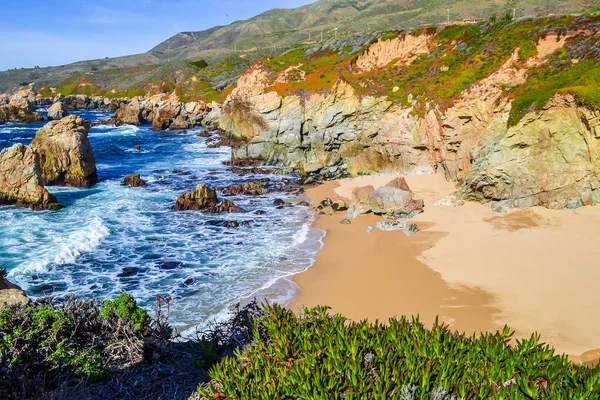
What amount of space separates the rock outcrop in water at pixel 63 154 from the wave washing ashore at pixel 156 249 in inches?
53.5

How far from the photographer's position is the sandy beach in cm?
1268

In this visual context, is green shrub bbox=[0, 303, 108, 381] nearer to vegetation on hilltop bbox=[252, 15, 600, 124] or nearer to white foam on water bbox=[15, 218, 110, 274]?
white foam on water bbox=[15, 218, 110, 274]

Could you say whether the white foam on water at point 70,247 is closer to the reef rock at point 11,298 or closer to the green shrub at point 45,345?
→ the reef rock at point 11,298

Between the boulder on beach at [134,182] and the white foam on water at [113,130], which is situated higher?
the white foam on water at [113,130]

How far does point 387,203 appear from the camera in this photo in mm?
24766

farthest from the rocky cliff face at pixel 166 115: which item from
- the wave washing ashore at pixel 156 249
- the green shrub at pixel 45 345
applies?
the green shrub at pixel 45 345

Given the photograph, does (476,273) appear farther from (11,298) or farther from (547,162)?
(11,298)

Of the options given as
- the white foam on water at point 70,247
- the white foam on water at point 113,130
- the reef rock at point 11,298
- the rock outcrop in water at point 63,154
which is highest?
the white foam on water at point 113,130

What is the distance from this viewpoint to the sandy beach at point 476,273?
1268cm

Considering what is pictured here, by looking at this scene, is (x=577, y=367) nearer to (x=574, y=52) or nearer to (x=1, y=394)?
(x=1, y=394)

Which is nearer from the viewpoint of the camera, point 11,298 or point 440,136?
point 11,298

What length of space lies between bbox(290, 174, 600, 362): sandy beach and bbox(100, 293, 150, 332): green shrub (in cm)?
779

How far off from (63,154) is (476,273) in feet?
109

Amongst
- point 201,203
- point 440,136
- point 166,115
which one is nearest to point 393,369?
point 201,203
